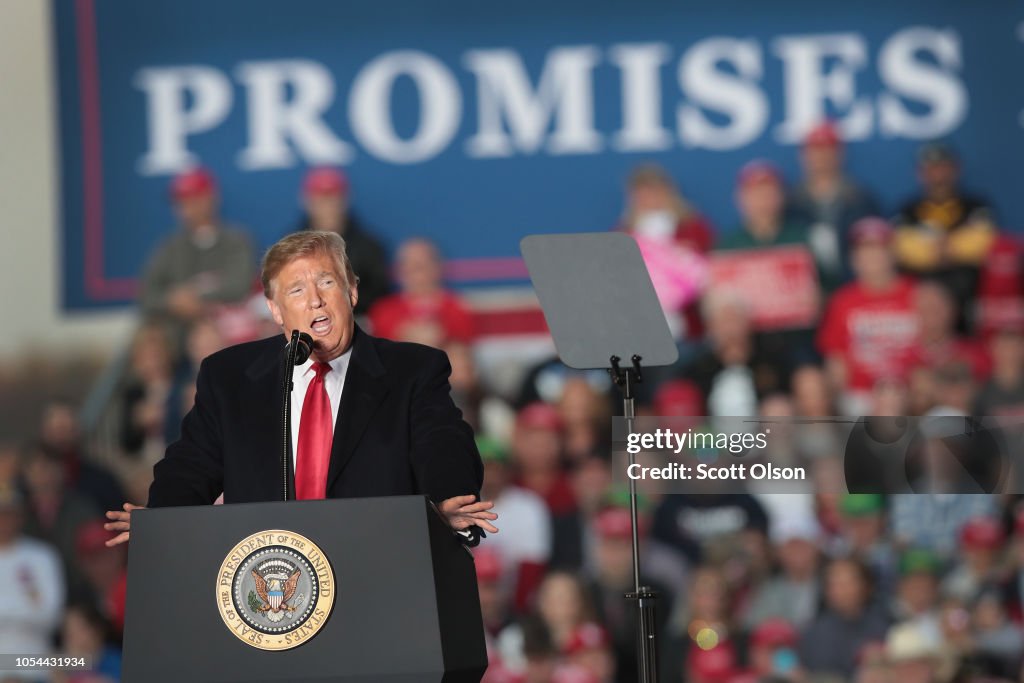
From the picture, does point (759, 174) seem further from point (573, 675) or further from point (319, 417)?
point (319, 417)

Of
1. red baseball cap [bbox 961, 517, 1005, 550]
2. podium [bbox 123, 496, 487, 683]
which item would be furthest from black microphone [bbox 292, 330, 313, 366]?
red baseball cap [bbox 961, 517, 1005, 550]

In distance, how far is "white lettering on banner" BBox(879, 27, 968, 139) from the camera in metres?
7.99

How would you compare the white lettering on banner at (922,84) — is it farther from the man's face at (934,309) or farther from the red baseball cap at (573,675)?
the red baseball cap at (573,675)

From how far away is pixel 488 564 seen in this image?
6.80 m

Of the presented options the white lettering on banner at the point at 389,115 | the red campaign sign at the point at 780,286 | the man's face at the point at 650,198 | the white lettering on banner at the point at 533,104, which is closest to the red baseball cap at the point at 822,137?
the red campaign sign at the point at 780,286

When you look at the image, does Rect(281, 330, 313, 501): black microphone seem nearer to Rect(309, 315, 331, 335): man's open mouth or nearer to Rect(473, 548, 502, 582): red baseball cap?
Rect(309, 315, 331, 335): man's open mouth

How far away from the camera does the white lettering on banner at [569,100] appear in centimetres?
803

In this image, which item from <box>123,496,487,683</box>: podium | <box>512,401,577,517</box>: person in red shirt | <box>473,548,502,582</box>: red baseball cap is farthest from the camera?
<box>512,401,577,517</box>: person in red shirt

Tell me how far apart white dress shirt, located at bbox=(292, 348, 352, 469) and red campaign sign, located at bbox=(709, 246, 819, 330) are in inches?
181

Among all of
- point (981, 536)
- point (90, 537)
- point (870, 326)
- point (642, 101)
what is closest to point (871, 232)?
point (870, 326)

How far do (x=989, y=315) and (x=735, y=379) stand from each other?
4.05ft

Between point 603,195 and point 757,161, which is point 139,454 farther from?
point 757,161

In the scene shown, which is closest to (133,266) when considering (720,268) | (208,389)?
(720,268)

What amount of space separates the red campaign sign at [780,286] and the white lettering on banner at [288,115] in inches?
84.7
